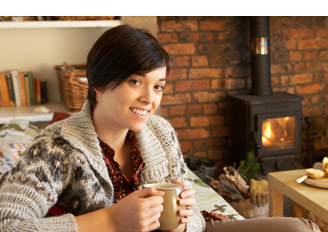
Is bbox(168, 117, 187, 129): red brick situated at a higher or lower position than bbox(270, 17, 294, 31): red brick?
lower

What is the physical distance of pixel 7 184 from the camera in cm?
94

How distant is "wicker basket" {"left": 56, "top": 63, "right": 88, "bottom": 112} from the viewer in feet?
7.58

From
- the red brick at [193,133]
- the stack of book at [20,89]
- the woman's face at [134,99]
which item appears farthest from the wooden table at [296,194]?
the stack of book at [20,89]

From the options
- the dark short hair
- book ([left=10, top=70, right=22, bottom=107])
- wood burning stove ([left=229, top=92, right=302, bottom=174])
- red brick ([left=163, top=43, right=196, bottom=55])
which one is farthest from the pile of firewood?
the dark short hair

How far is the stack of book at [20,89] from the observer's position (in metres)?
2.55

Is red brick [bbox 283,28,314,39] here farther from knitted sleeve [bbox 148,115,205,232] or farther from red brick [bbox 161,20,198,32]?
knitted sleeve [bbox 148,115,205,232]

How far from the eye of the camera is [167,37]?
10.1ft

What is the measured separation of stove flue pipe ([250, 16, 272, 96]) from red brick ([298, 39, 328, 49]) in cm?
48

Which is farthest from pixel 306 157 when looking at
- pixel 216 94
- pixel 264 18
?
pixel 264 18

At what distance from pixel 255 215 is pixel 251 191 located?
0.45 ft

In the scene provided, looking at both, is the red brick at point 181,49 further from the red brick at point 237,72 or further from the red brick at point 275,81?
the red brick at point 275,81

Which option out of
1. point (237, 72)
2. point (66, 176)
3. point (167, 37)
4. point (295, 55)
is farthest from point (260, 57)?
point (66, 176)

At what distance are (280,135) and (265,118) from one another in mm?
233

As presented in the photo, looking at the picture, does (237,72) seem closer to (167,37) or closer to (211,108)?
(211,108)
